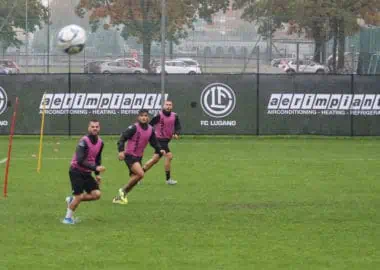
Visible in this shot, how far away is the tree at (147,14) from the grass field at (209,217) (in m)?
12.0

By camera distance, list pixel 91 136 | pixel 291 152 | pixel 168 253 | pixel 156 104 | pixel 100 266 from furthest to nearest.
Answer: pixel 156 104 < pixel 291 152 < pixel 91 136 < pixel 168 253 < pixel 100 266

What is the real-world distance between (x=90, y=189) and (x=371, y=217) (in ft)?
15.2

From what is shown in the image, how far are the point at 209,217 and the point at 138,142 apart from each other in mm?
2537

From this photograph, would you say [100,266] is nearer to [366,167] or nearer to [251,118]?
[366,167]

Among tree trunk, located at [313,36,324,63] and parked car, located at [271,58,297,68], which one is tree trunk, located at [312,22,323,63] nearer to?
tree trunk, located at [313,36,324,63]

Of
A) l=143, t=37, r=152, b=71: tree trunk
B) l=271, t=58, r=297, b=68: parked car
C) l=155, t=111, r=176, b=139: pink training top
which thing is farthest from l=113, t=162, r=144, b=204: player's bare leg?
l=271, t=58, r=297, b=68: parked car

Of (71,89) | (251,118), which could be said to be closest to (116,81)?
(71,89)

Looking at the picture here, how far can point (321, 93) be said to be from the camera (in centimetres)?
3525

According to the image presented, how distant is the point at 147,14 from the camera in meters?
39.3

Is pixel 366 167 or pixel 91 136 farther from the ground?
pixel 91 136

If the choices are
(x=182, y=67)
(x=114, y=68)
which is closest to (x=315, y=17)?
(x=182, y=67)

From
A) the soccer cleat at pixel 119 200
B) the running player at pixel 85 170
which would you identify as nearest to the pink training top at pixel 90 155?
the running player at pixel 85 170

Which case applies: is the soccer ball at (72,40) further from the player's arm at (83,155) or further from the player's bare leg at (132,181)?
the player's arm at (83,155)

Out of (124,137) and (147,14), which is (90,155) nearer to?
A: (124,137)
